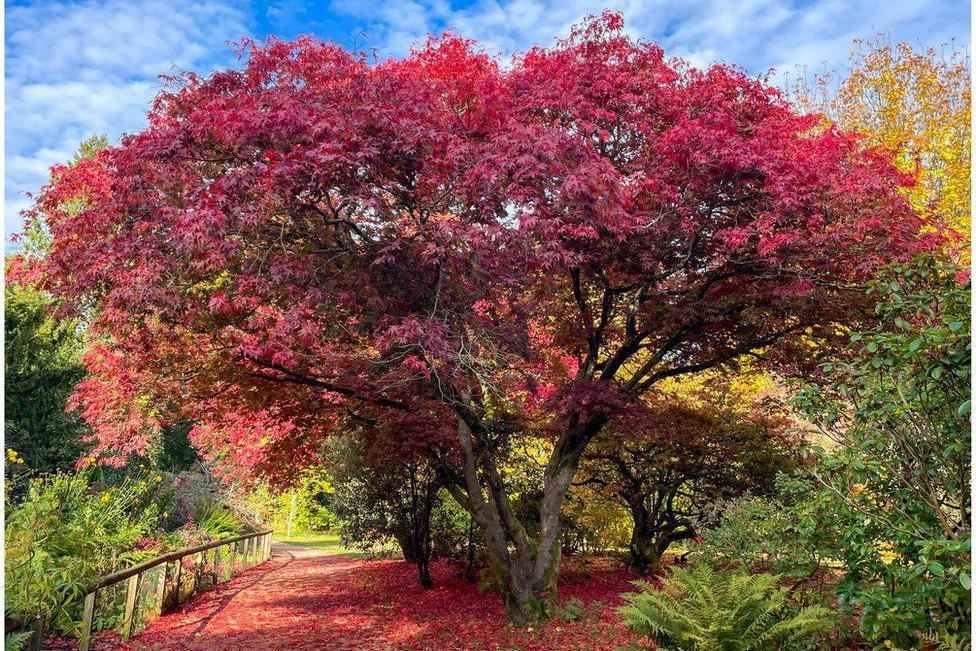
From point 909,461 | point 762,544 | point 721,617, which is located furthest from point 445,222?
point 762,544

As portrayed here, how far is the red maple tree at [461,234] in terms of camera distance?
6000mm

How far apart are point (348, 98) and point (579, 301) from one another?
3789 mm

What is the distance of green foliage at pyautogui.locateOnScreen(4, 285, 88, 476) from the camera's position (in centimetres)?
1825

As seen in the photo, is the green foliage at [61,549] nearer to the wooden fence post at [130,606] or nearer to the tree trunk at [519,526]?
the wooden fence post at [130,606]

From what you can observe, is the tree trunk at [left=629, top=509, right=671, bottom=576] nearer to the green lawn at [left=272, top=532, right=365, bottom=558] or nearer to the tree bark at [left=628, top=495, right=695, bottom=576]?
the tree bark at [left=628, top=495, right=695, bottom=576]

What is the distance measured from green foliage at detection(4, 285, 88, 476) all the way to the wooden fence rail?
830cm

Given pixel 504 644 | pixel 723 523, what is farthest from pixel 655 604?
pixel 504 644

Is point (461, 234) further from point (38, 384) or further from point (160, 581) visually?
point (38, 384)

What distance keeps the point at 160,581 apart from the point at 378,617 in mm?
2685

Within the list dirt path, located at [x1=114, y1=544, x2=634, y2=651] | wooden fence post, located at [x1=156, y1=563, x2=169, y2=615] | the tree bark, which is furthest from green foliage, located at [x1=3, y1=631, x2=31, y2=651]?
the tree bark

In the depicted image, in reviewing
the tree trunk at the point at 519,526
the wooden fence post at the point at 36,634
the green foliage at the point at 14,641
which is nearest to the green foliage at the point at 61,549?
the wooden fence post at the point at 36,634

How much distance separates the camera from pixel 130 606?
711cm

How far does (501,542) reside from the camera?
8.38 metres

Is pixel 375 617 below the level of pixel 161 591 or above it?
below
